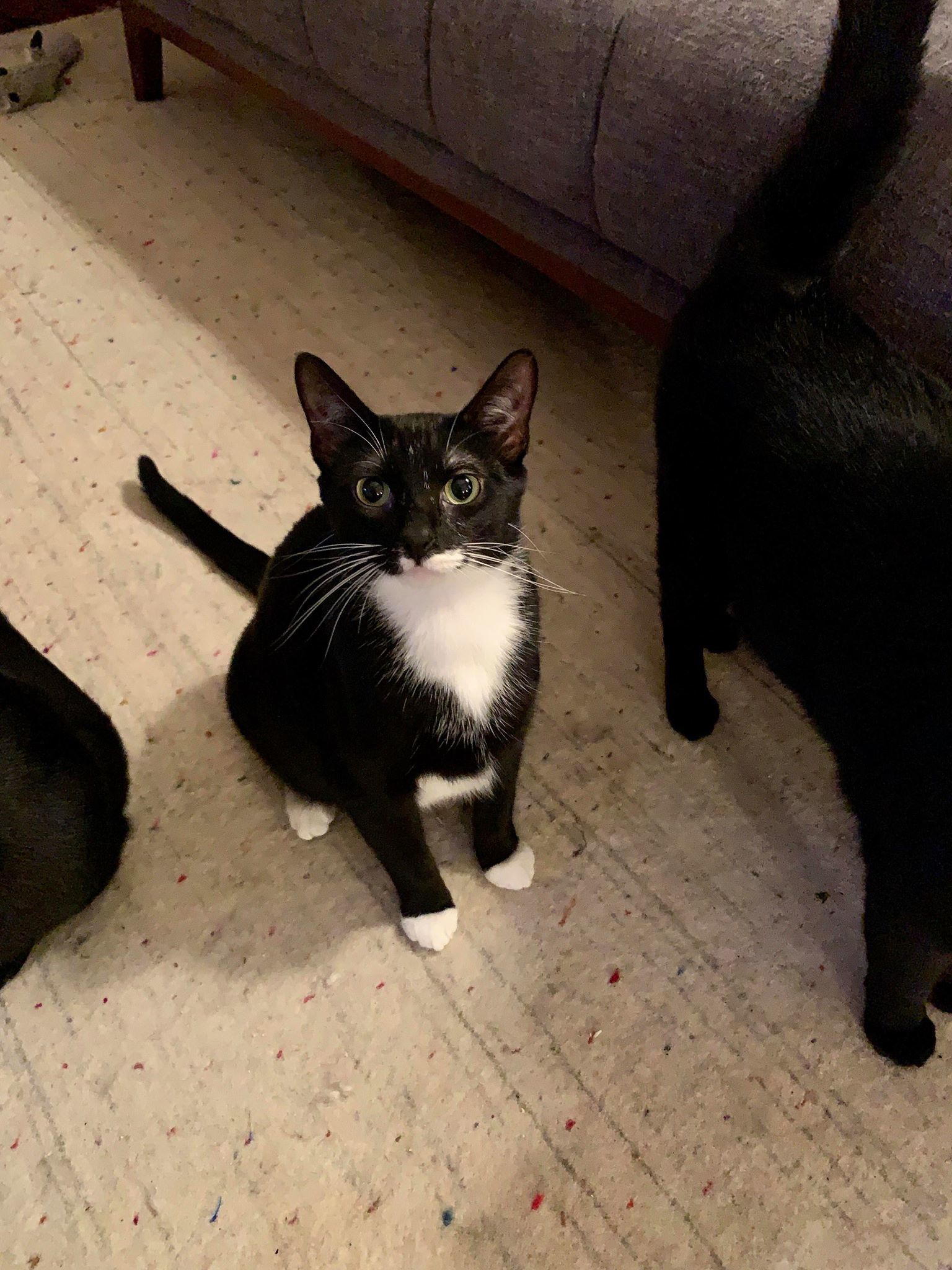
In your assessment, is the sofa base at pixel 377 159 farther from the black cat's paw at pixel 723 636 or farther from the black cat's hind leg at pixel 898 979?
the black cat's hind leg at pixel 898 979

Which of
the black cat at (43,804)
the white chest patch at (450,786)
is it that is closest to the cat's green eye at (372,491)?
the white chest patch at (450,786)

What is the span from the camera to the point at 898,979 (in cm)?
75

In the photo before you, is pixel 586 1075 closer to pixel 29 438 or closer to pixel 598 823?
pixel 598 823

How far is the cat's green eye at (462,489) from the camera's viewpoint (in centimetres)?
70

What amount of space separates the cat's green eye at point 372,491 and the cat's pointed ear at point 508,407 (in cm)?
9

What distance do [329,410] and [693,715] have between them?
58 centimetres

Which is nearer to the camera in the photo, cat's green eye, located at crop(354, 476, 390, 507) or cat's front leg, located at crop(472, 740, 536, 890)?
cat's green eye, located at crop(354, 476, 390, 507)

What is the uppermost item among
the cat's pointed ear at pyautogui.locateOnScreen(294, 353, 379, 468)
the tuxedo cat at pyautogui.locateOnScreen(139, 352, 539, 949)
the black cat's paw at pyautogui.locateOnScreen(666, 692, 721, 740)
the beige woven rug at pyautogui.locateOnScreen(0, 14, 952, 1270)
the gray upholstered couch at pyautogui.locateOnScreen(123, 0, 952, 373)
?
the gray upholstered couch at pyautogui.locateOnScreen(123, 0, 952, 373)

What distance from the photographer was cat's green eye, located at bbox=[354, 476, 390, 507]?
2.31ft

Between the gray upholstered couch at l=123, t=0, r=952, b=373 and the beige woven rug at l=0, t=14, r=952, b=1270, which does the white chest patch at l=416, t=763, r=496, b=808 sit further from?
the gray upholstered couch at l=123, t=0, r=952, b=373

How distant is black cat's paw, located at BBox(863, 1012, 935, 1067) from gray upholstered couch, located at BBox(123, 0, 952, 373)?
614 mm

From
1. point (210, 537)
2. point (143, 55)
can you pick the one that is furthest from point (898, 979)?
point (143, 55)

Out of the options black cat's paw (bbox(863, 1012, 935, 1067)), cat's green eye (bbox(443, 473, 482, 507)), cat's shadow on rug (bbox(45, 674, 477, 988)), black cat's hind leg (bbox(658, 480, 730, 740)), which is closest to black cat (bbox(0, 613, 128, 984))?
cat's shadow on rug (bbox(45, 674, 477, 988))

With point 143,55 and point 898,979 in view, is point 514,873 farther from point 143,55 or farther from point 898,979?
point 143,55
